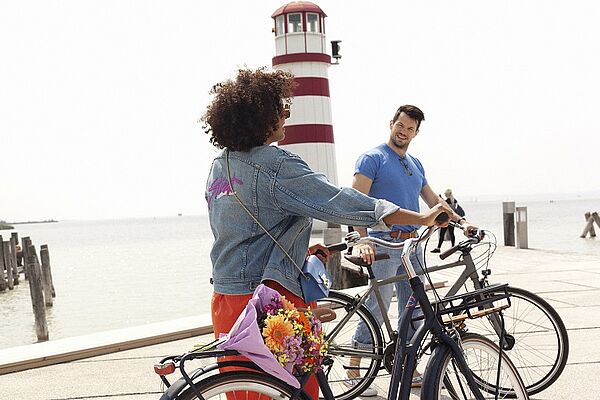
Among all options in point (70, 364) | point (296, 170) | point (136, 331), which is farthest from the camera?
point (136, 331)

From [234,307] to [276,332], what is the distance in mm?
382

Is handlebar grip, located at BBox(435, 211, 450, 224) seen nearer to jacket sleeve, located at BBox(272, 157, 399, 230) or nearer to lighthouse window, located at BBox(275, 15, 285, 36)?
jacket sleeve, located at BBox(272, 157, 399, 230)

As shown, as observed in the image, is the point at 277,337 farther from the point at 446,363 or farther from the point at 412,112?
the point at 412,112

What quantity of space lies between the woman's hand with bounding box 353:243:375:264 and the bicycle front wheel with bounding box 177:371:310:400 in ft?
4.84

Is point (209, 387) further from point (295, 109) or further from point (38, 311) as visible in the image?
point (295, 109)

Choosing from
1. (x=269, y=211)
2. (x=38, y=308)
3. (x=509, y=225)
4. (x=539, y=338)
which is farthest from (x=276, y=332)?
(x=509, y=225)

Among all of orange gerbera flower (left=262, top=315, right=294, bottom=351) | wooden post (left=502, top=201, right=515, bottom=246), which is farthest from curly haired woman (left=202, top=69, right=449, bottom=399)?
wooden post (left=502, top=201, right=515, bottom=246)

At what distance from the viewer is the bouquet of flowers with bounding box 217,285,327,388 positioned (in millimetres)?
2283

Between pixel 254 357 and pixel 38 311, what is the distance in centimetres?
1230

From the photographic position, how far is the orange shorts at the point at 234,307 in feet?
8.66

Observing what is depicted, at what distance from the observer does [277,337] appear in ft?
7.64

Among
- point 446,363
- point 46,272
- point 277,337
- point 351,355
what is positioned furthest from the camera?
point 46,272

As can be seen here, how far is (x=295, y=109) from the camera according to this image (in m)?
17.1

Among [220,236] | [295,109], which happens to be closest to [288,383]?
[220,236]
